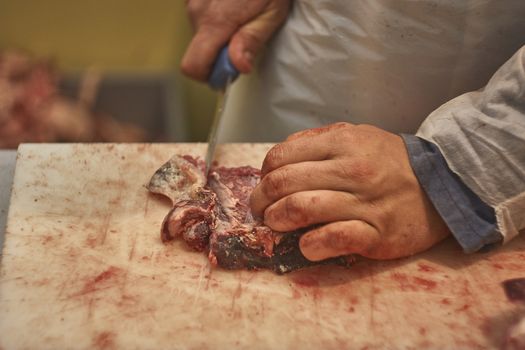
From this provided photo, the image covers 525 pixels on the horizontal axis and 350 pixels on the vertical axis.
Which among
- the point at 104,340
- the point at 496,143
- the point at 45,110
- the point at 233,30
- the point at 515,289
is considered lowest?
the point at 45,110

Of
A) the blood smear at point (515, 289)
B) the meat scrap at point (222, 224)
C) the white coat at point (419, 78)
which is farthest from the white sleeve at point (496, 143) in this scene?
the meat scrap at point (222, 224)

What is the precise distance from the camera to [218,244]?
1.54 m

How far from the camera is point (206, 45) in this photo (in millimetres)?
2258

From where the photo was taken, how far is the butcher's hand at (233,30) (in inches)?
86.5

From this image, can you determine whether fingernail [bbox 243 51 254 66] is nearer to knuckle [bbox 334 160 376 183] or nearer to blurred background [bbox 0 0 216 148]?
knuckle [bbox 334 160 376 183]

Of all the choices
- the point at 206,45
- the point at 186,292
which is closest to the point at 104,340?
the point at 186,292

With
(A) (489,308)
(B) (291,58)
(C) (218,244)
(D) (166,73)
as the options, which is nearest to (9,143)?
(D) (166,73)

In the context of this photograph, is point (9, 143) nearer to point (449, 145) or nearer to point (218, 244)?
point (218, 244)

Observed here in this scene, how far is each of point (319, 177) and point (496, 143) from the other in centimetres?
42

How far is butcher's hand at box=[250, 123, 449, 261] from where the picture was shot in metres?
1.49

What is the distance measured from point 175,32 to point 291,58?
80.2 inches

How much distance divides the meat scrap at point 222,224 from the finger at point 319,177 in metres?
0.11

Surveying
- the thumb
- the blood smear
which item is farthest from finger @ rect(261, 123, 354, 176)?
the thumb

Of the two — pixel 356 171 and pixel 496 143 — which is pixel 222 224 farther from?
pixel 496 143
